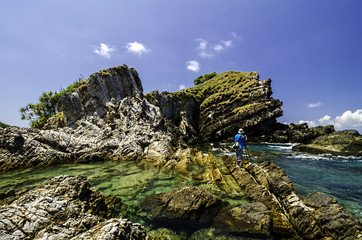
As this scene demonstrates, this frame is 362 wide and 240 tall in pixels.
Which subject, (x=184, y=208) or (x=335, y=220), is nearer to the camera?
(x=335, y=220)

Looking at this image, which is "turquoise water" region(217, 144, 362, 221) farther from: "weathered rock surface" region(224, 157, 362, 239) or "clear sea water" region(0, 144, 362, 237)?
"weathered rock surface" region(224, 157, 362, 239)

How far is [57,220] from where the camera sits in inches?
212

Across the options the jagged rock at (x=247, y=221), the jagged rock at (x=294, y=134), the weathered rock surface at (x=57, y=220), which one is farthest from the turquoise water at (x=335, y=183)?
the jagged rock at (x=294, y=134)

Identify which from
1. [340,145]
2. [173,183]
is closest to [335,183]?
[173,183]

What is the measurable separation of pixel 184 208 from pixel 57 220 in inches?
210

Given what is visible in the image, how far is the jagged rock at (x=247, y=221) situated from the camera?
622 cm

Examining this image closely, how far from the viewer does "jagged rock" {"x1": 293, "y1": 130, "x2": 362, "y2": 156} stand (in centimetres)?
2861

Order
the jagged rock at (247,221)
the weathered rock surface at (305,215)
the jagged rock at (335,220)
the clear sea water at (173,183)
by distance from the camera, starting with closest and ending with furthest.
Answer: the jagged rock at (335,220) < the weathered rock surface at (305,215) < the jagged rock at (247,221) < the clear sea water at (173,183)

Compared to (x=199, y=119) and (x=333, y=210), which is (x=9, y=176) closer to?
(x=333, y=210)

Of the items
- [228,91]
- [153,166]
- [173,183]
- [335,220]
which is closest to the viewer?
[335,220]

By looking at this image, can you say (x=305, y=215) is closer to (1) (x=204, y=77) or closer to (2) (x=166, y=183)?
(2) (x=166, y=183)

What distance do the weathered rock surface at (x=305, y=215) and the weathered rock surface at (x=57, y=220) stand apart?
633 centimetres

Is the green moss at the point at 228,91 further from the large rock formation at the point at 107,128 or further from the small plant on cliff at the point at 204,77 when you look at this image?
the small plant on cliff at the point at 204,77

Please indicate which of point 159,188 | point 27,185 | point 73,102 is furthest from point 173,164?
point 73,102
